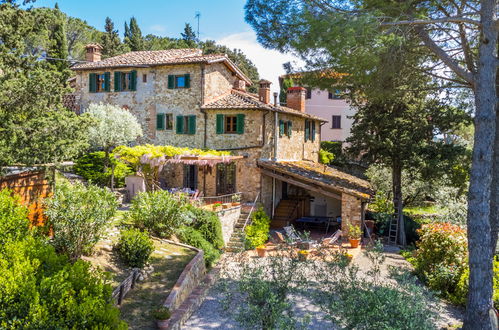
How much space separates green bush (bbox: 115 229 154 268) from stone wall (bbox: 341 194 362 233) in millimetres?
9796

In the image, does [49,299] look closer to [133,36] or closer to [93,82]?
[93,82]

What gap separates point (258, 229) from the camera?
59.1 ft

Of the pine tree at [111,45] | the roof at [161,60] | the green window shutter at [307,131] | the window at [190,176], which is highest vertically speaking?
the pine tree at [111,45]

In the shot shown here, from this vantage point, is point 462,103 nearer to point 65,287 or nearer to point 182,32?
point 65,287

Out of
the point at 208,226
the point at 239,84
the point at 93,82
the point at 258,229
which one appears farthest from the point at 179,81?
the point at 208,226

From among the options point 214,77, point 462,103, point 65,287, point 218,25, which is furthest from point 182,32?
point 65,287

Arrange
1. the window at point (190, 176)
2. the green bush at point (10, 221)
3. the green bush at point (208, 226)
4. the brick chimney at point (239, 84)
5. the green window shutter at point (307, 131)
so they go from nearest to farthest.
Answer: the green bush at point (10, 221) → the green bush at point (208, 226) → the window at point (190, 176) → the brick chimney at point (239, 84) → the green window shutter at point (307, 131)

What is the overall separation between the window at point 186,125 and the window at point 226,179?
2.63 meters

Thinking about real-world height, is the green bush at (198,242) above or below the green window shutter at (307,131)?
below

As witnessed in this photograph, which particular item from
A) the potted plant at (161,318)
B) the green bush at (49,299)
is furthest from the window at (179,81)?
the green bush at (49,299)

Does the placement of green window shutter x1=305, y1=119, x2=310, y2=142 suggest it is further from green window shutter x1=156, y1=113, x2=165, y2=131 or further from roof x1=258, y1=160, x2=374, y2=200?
green window shutter x1=156, y1=113, x2=165, y2=131

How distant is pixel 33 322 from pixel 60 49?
2999 centimetres

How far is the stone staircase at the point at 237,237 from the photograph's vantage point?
16719 mm

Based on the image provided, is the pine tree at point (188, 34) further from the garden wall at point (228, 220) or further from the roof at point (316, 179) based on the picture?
the garden wall at point (228, 220)
